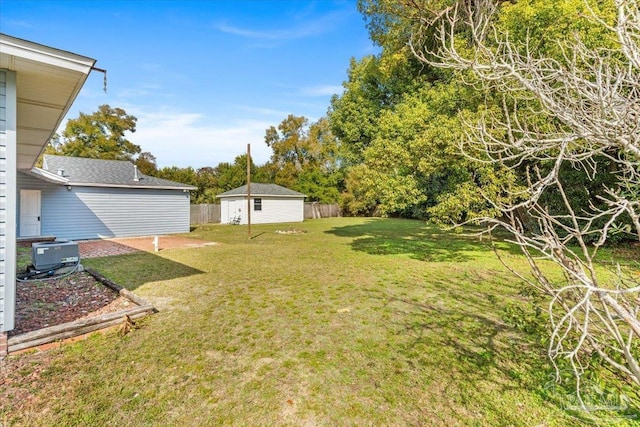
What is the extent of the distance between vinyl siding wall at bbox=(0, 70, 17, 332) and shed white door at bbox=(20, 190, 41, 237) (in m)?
11.2

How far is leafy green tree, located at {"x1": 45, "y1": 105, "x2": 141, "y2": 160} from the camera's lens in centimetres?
2900

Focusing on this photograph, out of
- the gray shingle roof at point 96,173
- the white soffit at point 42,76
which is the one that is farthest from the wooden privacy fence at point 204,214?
the white soffit at point 42,76

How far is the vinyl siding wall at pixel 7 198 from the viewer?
3372 mm

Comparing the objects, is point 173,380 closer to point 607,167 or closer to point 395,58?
point 395,58

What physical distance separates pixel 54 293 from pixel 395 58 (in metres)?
11.9

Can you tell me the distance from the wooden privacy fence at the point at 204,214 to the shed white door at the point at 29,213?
A: 31.9 ft

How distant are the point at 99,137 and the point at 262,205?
19684mm

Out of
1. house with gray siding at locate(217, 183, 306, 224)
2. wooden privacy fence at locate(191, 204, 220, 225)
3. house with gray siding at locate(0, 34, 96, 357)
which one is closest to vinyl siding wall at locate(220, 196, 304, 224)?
house with gray siding at locate(217, 183, 306, 224)

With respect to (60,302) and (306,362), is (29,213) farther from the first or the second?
(306,362)

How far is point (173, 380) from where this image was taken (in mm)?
2979

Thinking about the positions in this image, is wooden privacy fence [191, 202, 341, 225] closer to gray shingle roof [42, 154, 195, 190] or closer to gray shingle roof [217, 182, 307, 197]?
gray shingle roof [217, 182, 307, 197]

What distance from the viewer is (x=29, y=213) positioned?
38.7ft

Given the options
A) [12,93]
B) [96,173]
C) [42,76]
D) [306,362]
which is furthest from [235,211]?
[306,362]

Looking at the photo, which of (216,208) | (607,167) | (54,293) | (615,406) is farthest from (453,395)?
(216,208)
